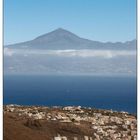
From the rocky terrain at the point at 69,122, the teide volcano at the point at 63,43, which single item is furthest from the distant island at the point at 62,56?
the rocky terrain at the point at 69,122

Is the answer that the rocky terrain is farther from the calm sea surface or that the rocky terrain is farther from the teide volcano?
the teide volcano

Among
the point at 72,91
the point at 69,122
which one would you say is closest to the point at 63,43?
the point at 72,91

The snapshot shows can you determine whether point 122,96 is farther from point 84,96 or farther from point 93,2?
point 93,2

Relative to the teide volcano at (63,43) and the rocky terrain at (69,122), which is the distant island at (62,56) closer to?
the teide volcano at (63,43)

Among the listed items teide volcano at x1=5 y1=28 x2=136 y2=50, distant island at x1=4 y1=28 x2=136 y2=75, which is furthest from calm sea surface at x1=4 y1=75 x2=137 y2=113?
teide volcano at x1=5 y1=28 x2=136 y2=50

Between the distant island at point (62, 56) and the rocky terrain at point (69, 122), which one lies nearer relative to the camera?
the rocky terrain at point (69, 122)

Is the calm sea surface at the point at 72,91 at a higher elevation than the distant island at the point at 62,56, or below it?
below

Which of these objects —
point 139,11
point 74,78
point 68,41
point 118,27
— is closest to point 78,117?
point 74,78
